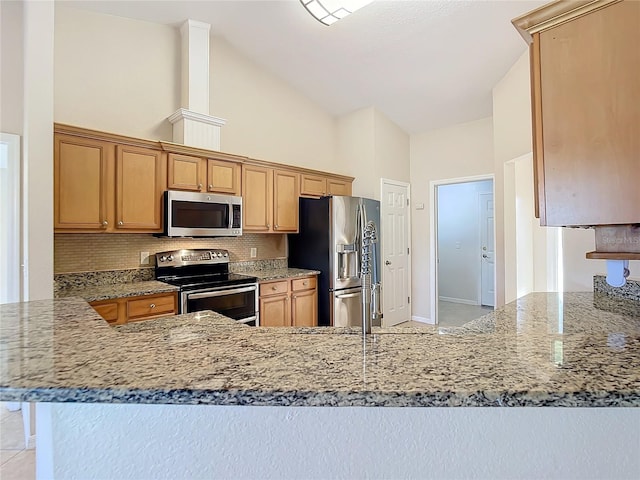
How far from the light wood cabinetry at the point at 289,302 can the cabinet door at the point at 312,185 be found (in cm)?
106

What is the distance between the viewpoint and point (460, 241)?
650 cm

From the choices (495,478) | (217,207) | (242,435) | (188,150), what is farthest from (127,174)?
(495,478)

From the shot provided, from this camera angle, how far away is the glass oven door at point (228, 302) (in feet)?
9.25

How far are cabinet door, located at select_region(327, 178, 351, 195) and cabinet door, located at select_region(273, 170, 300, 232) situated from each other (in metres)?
0.51

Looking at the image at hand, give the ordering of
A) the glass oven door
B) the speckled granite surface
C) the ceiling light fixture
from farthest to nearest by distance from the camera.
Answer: the glass oven door → the ceiling light fixture → the speckled granite surface

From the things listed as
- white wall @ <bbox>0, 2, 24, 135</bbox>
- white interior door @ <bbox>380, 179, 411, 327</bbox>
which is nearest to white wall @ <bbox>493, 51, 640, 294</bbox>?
white interior door @ <bbox>380, 179, 411, 327</bbox>

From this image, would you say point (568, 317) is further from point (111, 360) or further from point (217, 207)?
point (217, 207)

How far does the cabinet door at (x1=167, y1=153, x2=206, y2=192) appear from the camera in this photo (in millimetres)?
3014

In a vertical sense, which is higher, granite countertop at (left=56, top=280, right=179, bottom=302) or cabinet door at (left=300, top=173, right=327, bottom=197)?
cabinet door at (left=300, top=173, right=327, bottom=197)

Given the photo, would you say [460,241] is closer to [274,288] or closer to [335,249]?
[335,249]

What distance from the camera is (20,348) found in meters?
0.70

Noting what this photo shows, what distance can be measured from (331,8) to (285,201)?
1.95m

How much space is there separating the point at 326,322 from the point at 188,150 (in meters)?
2.37

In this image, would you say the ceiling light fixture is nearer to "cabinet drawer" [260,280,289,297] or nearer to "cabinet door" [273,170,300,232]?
"cabinet door" [273,170,300,232]
